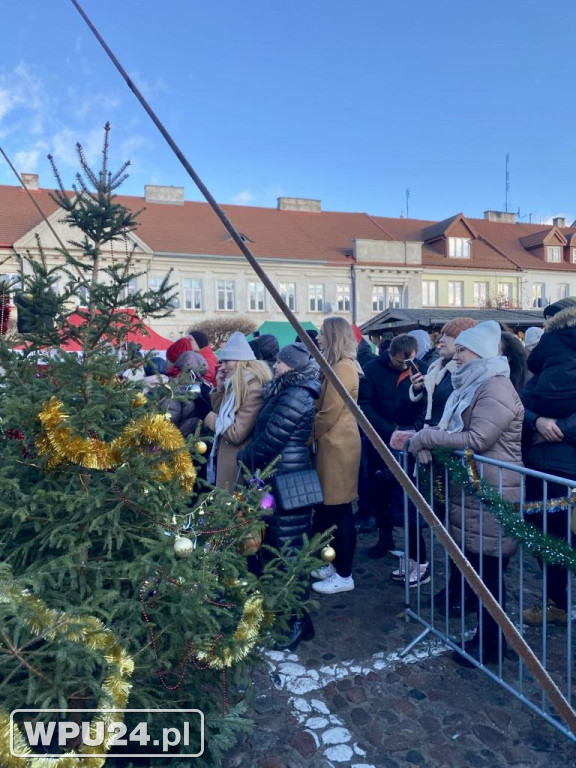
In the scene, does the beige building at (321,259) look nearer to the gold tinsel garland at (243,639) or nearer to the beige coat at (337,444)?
the beige coat at (337,444)

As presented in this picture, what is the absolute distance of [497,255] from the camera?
37.8 meters

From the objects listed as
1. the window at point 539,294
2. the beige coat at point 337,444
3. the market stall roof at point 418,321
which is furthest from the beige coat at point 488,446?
the window at point 539,294

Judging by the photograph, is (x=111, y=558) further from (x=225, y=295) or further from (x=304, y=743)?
(x=225, y=295)

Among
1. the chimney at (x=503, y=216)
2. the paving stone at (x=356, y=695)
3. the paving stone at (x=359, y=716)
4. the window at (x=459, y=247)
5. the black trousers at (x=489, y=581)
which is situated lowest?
the paving stone at (x=356, y=695)

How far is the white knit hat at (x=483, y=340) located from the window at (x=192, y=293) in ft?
96.6

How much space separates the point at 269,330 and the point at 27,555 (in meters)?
12.9

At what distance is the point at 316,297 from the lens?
112 ft

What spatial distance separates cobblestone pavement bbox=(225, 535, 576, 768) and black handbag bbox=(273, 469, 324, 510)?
0.86m

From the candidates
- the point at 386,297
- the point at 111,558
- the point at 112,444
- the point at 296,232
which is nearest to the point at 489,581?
the point at 111,558

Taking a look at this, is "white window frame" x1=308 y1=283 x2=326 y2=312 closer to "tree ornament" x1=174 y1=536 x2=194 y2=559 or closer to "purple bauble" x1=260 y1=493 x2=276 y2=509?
"purple bauble" x1=260 y1=493 x2=276 y2=509

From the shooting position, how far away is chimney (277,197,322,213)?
38375 mm

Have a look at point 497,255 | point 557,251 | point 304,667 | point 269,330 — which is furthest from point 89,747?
point 557,251

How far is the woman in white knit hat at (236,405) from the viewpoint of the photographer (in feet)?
13.8

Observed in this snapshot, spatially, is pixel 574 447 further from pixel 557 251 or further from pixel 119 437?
pixel 557 251
